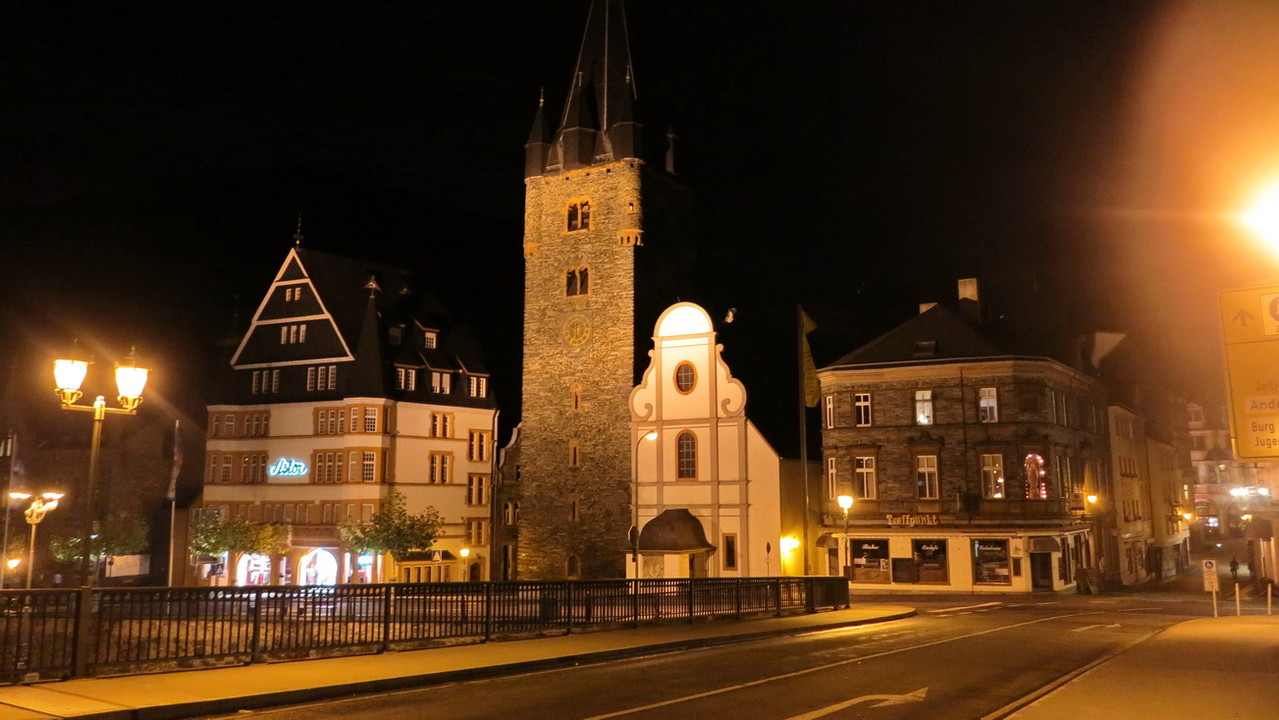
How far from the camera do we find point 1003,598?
41406mm

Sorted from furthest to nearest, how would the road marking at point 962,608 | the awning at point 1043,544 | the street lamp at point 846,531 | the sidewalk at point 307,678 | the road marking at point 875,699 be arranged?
1. the awning at point 1043,544
2. the street lamp at point 846,531
3. the road marking at point 962,608
4. the sidewalk at point 307,678
5. the road marking at point 875,699

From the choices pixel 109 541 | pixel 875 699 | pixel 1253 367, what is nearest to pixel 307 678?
pixel 875 699

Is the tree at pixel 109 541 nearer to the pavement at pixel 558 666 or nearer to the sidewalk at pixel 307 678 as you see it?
the sidewalk at pixel 307 678

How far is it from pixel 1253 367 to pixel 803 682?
7.38 meters

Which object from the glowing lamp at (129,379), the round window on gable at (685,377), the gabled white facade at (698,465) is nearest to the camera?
the glowing lamp at (129,379)

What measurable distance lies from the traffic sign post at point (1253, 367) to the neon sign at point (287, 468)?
156 ft

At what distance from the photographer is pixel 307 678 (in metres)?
14.6

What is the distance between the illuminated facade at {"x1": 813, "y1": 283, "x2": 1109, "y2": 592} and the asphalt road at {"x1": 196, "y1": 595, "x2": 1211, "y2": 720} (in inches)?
768

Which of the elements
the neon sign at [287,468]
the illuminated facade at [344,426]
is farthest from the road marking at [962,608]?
the neon sign at [287,468]

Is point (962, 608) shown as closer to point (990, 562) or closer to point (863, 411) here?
point (990, 562)

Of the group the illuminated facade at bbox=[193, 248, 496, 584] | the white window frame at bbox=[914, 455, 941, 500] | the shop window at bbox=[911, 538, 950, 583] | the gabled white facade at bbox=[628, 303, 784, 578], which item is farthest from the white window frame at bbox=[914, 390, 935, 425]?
the illuminated facade at bbox=[193, 248, 496, 584]

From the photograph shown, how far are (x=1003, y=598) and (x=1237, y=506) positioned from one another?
73398 millimetres

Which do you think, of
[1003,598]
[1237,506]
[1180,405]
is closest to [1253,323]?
[1003,598]

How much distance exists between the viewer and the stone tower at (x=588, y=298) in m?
50.9
